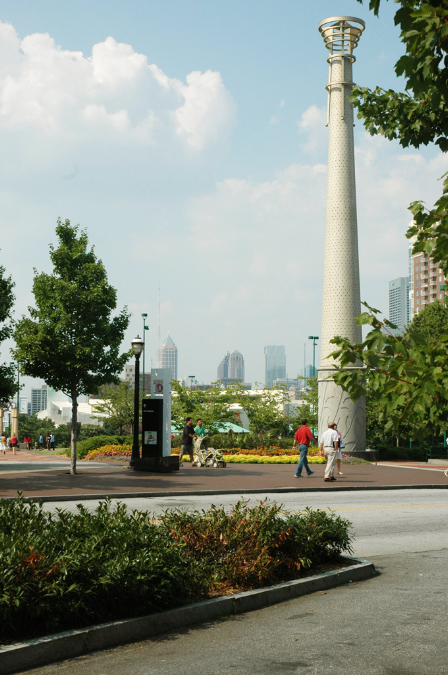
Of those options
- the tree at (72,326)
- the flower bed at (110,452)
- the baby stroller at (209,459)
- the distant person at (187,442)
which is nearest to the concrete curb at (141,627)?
the tree at (72,326)

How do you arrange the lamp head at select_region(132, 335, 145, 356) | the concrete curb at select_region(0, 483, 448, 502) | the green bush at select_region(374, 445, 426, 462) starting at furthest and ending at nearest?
the green bush at select_region(374, 445, 426, 462) → the lamp head at select_region(132, 335, 145, 356) → the concrete curb at select_region(0, 483, 448, 502)

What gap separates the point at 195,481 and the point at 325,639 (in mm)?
15712

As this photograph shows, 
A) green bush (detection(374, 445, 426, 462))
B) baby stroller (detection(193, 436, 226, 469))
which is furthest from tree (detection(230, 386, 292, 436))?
baby stroller (detection(193, 436, 226, 469))

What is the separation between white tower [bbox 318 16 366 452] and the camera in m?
36.5

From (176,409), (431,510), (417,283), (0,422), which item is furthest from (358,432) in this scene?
(417,283)

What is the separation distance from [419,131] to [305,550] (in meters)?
5.69

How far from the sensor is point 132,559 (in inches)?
240

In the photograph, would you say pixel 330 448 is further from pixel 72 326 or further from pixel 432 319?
pixel 432 319

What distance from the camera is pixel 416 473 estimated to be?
2752 cm

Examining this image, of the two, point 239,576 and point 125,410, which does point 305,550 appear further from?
point 125,410

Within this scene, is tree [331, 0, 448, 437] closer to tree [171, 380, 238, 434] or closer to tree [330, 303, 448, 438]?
tree [330, 303, 448, 438]

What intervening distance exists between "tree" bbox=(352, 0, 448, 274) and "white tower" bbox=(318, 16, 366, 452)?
26213 millimetres

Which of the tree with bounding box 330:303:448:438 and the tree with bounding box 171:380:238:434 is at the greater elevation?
the tree with bounding box 171:380:238:434

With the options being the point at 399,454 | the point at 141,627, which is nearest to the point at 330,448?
the point at 141,627
